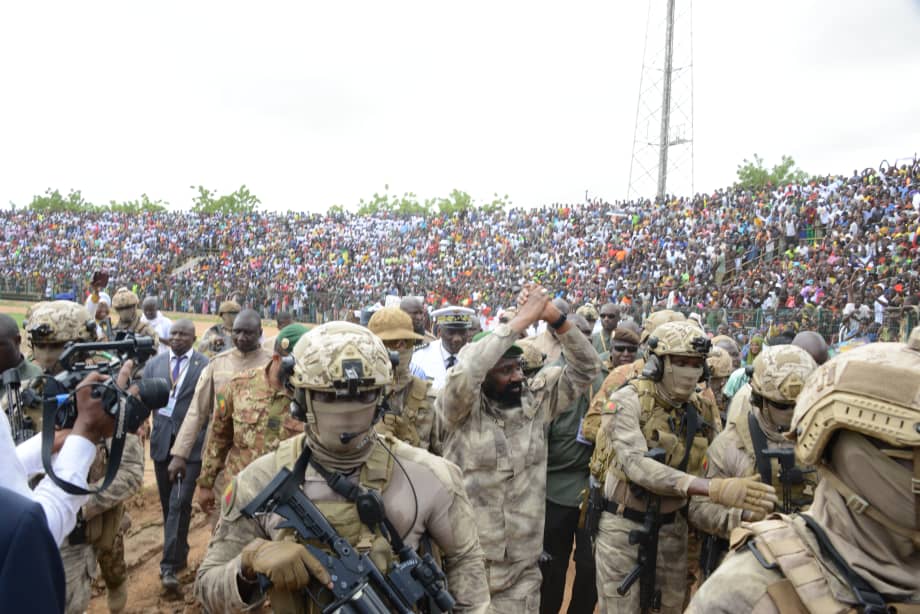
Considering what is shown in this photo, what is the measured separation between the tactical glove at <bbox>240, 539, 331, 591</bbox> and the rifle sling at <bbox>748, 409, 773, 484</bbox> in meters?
2.44

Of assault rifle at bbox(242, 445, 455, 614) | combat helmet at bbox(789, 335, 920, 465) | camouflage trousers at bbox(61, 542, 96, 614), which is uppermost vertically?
combat helmet at bbox(789, 335, 920, 465)

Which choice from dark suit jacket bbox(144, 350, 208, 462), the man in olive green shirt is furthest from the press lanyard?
the man in olive green shirt

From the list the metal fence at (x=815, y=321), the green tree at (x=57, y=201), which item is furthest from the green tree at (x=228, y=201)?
the metal fence at (x=815, y=321)

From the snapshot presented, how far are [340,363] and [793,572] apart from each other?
60.0 inches

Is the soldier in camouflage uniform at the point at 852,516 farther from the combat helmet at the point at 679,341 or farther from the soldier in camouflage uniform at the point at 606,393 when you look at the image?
the soldier in camouflage uniform at the point at 606,393

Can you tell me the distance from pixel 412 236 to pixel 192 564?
30.4m

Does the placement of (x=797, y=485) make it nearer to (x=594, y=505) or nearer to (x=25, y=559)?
Answer: (x=594, y=505)

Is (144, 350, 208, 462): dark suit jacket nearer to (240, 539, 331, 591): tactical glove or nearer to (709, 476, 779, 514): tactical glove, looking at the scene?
(240, 539, 331, 591): tactical glove

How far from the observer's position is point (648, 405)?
405cm

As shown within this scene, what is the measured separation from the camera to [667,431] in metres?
4.04

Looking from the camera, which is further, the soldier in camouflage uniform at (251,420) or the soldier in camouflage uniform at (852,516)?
the soldier in camouflage uniform at (251,420)

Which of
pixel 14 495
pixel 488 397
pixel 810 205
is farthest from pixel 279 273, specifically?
pixel 14 495

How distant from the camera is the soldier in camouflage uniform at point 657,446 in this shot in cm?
393

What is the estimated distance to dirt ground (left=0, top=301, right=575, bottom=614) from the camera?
210 inches
